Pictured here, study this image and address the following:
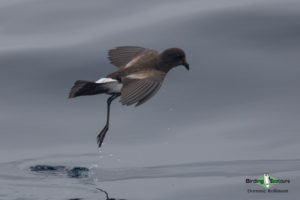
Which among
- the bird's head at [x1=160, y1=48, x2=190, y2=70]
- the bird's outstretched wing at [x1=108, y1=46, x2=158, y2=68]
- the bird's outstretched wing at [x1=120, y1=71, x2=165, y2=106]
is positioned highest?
the bird's outstretched wing at [x1=108, y1=46, x2=158, y2=68]

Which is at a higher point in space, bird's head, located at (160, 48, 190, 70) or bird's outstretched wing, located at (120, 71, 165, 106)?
bird's head, located at (160, 48, 190, 70)

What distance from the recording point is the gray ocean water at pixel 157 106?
820 centimetres

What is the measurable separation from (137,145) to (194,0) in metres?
3.85

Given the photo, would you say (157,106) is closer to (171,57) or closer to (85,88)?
(171,57)

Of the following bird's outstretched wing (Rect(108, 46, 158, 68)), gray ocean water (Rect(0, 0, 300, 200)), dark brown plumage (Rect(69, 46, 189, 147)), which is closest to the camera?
dark brown plumage (Rect(69, 46, 189, 147))

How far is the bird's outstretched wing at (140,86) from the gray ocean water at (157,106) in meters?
0.95

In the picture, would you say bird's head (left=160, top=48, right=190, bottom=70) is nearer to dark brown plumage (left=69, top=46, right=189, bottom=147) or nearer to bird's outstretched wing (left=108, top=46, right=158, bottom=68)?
dark brown plumage (left=69, top=46, right=189, bottom=147)

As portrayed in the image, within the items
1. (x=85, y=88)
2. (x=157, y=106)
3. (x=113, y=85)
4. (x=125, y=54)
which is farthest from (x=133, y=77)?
(x=157, y=106)

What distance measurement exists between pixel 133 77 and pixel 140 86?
351 millimetres

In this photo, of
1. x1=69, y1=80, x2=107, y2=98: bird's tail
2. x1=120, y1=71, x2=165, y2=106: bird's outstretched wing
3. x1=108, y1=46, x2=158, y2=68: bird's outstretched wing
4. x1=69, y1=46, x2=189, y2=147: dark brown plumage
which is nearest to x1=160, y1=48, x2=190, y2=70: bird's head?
x1=69, y1=46, x2=189, y2=147: dark brown plumage

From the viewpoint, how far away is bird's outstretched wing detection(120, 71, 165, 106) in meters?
7.27

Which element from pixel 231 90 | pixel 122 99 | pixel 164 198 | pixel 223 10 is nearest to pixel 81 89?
pixel 122 99

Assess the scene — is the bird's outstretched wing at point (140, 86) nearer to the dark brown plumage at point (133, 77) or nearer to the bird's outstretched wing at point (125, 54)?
the dark brown plumage at point (133, 77)

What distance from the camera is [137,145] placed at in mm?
9008
